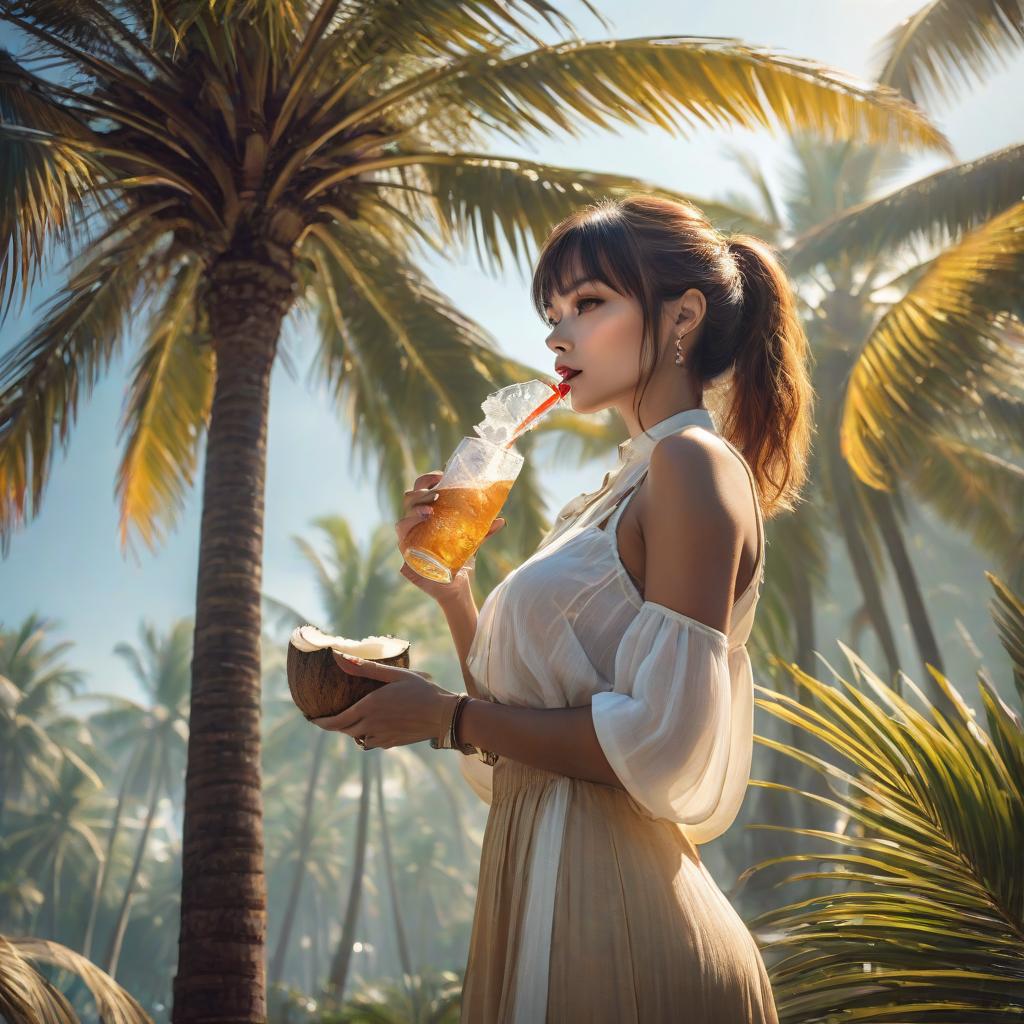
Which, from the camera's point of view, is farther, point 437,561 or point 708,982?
point 437,561

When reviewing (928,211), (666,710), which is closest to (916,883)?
(666,710)

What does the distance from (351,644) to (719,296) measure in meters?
0.80

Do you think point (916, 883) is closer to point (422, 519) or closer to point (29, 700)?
point (422, 519)

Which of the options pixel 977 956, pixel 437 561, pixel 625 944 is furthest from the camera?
pixel 977 956

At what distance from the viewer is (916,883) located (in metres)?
2.30

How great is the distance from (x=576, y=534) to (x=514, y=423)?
14.5 inches

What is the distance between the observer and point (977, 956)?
2.15 m

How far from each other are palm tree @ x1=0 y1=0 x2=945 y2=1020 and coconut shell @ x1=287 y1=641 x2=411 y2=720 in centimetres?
288

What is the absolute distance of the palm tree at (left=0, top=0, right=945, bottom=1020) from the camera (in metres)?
4.10

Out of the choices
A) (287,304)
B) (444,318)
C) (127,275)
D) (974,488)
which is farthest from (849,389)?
(974,488)

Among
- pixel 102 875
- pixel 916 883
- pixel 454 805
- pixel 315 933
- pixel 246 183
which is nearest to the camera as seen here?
pixel 916 883

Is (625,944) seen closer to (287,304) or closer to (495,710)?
A: (495,710)

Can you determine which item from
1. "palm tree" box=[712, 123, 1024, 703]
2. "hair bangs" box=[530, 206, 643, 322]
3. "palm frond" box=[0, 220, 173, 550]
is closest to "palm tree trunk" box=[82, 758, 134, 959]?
"palm tree" box=[712, 123, 1024, 703]

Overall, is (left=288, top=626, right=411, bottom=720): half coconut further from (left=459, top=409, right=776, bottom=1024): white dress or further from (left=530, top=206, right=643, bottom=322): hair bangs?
(left=530, top=206, right=643, bottom=322): hair bangs
